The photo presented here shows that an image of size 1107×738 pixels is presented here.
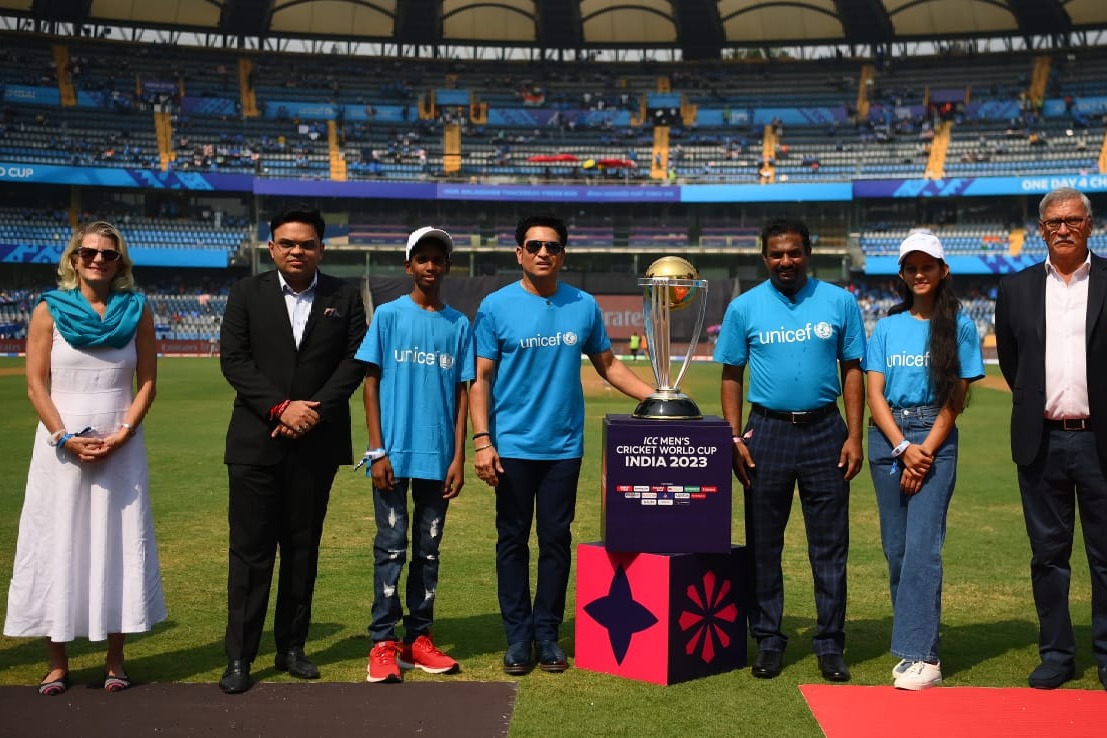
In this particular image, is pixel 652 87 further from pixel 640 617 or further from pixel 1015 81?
pixel 640 617

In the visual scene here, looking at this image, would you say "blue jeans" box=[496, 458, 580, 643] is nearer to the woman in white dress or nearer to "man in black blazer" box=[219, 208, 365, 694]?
"man in black blazer" box=[219, 208, 365, 694]

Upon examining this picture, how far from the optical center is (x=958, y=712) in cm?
496

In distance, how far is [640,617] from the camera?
5512mm

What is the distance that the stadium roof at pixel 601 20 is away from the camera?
2012 inches

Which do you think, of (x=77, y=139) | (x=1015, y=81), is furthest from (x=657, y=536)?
(x=1015, y=81)

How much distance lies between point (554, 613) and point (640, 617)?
0.45m

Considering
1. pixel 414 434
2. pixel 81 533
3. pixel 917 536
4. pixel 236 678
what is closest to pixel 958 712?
pixel 917 536

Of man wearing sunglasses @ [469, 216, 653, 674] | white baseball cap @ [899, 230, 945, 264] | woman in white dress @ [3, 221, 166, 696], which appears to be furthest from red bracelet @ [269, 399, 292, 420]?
white baseball cap @ [899, 230, 945, 264]

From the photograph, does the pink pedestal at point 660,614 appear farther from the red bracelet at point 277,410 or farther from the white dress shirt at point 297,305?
the white dress shirt at point 297,305

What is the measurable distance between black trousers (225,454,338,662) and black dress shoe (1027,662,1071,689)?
351 centimetres

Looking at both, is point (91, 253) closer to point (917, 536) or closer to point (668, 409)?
point (668, 409)

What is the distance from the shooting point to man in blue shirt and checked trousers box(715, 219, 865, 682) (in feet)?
18.3

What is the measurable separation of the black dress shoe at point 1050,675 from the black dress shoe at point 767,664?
3.90ft

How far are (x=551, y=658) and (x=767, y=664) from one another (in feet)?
3.46
